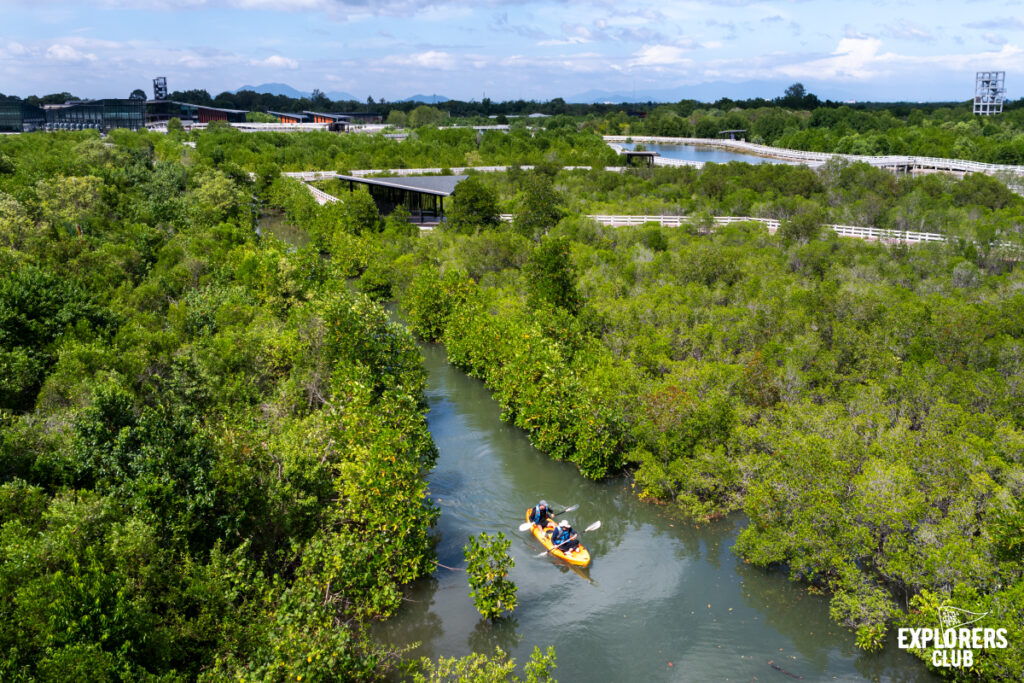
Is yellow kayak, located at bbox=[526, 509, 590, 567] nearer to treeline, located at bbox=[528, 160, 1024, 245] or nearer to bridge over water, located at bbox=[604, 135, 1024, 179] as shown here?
treeline, located at bbox=[528, 160, 1024, 245]

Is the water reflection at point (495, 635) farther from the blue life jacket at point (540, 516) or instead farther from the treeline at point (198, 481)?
the blue life jacket at point (540, 516)

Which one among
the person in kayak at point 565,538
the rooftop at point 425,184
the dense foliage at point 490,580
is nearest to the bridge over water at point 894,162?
the rooftop at point 425,184

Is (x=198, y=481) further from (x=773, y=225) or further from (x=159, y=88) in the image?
(x=159, y=88)

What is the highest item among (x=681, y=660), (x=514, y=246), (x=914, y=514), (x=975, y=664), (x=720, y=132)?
(x=720, y=132)

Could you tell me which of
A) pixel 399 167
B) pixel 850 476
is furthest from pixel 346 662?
pixel 399 167

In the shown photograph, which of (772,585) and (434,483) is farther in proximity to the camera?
(434,483)

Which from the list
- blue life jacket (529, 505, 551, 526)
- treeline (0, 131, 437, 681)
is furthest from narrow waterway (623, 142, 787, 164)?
blue life jacket (529, 505, 551, 526)

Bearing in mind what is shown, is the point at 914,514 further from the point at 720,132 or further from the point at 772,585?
the point at 720,132

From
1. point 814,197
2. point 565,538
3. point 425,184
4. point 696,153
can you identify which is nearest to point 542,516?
point 565,538
